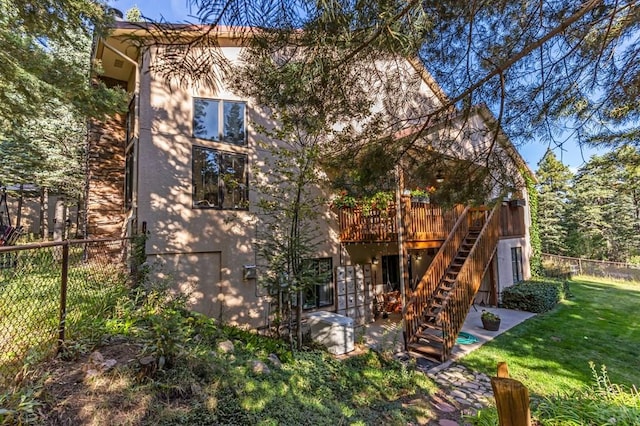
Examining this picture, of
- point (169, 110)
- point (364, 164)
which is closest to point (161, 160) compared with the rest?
point (169, 110)

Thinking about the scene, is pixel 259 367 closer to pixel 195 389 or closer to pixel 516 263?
pixel 195 389

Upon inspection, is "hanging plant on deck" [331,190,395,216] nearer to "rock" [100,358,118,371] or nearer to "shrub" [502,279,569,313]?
"rock" [100,358,118,371]

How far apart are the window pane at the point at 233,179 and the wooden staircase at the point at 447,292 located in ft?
15.9

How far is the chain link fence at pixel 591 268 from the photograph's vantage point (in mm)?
15672

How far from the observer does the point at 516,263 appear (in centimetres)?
1288

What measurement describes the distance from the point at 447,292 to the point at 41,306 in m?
7.83

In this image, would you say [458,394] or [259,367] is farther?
[458,394]

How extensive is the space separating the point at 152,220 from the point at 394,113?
5.40m

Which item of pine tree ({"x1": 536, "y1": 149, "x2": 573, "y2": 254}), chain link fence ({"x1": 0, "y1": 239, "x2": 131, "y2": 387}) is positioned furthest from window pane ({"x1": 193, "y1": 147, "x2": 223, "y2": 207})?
pine tree ({"x1": 536, "y1": 149, "x2": 573, "y2": 254})

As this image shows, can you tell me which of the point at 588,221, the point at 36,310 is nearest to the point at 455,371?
the point at 36,310

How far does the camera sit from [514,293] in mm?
10703

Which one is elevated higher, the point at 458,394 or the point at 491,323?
the point at 491,323

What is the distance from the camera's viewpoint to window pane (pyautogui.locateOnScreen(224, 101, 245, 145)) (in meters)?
7.55

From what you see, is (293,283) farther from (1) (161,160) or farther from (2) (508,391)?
(2) (508,391)
